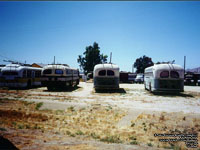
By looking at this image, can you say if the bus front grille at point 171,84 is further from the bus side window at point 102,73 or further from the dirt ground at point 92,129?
the dirt ground at point 92,129

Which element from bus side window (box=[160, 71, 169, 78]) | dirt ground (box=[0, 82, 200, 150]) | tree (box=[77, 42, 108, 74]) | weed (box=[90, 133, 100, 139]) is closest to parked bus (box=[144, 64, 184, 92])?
bus side window (box=[160, 71, 169, 78])

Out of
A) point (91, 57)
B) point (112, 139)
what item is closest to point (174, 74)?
point (112, 139)

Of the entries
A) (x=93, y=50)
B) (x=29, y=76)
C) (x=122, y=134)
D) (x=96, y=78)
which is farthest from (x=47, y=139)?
(x=93, y=50)

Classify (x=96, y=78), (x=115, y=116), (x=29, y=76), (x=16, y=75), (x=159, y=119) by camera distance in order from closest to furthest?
(x=159, y=119) < (x=115, y=116) < (x=96, y=78) < (x=16, y=75) < (x=29, y=76)

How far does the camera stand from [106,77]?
1483cm

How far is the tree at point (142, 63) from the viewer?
66.0 metres

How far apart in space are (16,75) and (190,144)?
56.9 ft

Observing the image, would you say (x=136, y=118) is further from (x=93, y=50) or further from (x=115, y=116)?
(x=93, y=50)

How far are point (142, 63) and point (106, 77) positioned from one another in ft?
187

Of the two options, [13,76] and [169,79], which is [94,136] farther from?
[13,76]

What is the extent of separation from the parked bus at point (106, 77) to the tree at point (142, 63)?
54.1 metres

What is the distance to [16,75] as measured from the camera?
1590cm

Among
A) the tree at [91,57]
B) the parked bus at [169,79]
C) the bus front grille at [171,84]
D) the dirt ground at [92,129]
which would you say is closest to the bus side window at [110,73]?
the parked bus at [169,79]

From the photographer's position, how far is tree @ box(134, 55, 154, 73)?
66.0 m
